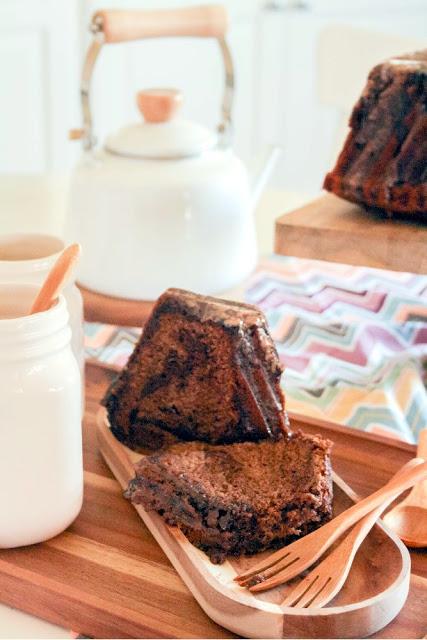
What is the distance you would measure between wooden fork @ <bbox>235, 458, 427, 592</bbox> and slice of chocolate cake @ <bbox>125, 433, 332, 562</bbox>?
0.02m

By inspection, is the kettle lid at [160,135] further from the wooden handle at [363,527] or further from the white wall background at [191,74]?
the white wall background at [191,74]

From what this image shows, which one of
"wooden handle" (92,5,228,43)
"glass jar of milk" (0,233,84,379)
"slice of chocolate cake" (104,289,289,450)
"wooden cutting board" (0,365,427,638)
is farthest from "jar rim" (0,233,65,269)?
"wooden handle" (92,5,228,43)

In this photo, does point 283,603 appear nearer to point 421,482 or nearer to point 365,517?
point 365,517

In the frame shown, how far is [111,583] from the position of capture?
26.2 inches

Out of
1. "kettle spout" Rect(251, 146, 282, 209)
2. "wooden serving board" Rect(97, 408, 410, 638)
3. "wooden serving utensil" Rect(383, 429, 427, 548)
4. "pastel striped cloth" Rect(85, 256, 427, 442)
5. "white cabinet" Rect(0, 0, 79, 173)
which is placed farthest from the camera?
"white cabinet" Rect(0, 0, 79, 173)

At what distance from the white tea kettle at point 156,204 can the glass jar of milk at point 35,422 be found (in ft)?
1.11

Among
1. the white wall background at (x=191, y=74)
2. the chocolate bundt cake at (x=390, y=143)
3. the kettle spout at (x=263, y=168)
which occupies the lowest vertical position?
the white wall background at (x=191, y=74)

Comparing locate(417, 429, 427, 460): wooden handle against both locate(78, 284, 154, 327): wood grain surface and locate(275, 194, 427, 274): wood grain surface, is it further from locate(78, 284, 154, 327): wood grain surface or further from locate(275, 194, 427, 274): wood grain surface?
locate(78, 284, 154, 327): wood grain surface

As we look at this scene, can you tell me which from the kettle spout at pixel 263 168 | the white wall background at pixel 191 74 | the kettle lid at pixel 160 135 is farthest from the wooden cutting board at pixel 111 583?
the white wall background at pixel 191 74

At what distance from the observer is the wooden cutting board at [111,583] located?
63 cm

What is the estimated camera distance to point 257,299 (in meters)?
1.26

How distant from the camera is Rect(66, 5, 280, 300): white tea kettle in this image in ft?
3.42

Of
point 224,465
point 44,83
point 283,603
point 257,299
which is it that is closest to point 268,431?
point 224,465

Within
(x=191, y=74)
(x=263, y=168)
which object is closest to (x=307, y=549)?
(x=263, y=168)
